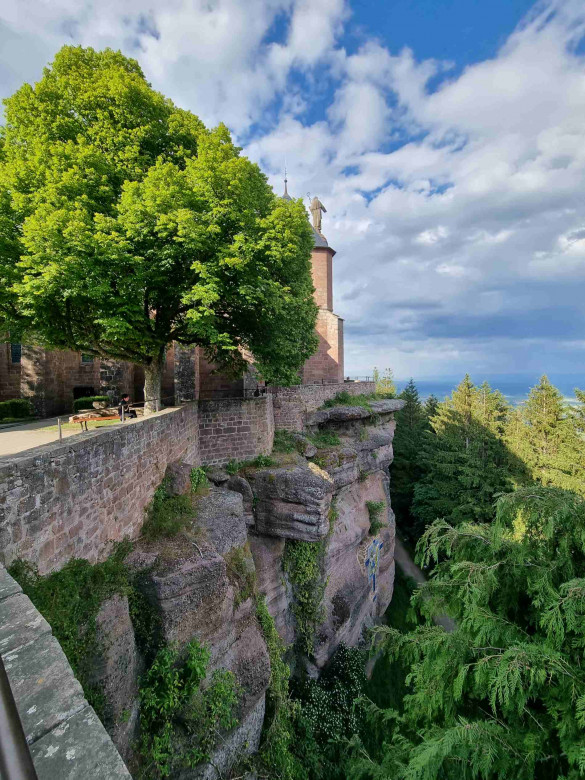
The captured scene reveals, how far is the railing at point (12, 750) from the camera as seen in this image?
77 cm

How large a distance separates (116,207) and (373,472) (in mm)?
18380

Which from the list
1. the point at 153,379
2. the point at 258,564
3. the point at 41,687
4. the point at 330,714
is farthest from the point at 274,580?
the point at 41,687

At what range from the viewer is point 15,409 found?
627 inches

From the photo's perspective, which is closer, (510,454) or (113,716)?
(113,716)

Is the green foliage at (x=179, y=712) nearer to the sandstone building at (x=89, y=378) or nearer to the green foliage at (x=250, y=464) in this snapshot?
the green foliage at (x=250, y=464)

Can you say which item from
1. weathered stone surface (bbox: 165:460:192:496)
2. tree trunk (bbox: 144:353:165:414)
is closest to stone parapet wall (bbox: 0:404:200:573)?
weathered stone surface (bbox: 165:460:192:496)

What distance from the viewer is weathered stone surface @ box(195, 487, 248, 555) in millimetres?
9391

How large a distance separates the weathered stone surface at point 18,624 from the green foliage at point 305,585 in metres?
12.5

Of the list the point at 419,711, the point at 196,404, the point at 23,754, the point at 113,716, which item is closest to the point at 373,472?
the point at 196,404

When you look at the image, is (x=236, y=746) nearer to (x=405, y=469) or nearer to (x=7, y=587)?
(x=7, y=587)

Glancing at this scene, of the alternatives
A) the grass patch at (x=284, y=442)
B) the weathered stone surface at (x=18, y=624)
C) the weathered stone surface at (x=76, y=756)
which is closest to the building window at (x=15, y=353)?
the grass patch at (x=284, y=442)

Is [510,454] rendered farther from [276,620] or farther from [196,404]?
[196,404]

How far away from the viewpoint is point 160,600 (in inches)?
286

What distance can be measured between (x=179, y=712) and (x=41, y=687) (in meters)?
7.09
